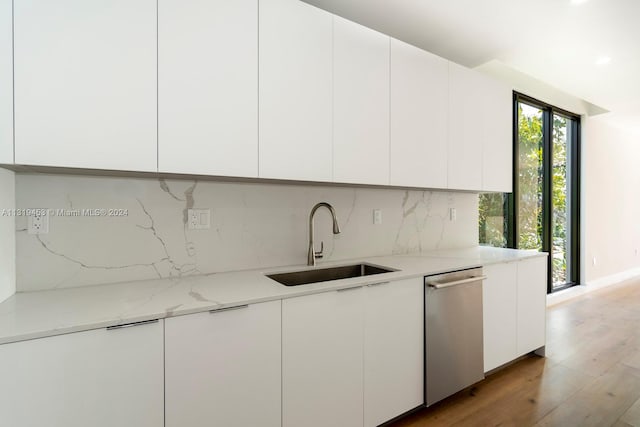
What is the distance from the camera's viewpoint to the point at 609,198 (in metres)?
5.19

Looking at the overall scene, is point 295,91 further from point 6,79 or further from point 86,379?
point 86,379

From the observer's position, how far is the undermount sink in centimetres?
192

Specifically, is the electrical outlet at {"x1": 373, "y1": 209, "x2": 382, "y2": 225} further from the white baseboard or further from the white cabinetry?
the white baseboard

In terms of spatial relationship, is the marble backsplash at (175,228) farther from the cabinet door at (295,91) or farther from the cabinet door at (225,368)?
the cabinet door at (225,368)

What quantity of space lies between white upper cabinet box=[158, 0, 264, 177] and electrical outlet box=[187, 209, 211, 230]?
0.39 meters

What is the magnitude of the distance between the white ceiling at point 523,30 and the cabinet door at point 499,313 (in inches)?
68.3

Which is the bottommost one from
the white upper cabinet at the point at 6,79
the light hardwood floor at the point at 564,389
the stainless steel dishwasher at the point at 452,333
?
the light hardwood floor at the point at 564,389

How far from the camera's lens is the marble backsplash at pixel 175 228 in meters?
1.45

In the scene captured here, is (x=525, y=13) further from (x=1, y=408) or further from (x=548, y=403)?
(x=1, y=408)

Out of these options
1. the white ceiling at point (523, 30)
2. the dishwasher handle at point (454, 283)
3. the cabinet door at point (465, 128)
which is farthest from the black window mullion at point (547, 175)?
the dishwasher handle at point (454, 283)

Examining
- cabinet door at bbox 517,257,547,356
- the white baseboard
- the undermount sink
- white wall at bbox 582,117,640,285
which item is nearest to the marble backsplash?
the undermount sink

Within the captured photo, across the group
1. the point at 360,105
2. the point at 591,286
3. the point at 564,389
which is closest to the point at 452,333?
the point at 564,389

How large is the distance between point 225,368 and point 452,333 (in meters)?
1.40

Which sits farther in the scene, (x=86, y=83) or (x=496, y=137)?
(x=496, y=137)
